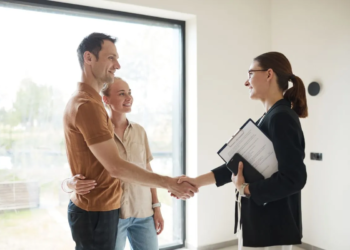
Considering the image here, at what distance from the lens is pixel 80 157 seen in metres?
1.59

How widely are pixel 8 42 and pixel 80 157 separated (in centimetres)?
161

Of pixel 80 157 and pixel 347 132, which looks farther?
pixel 347 132

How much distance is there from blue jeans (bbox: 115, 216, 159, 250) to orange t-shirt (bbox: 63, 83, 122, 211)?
41 cm

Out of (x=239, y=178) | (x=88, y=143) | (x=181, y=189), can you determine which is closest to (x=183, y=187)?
(x=181, y=189)

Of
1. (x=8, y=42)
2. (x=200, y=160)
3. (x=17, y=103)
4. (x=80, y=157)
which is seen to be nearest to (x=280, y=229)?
(x=80, y=157)

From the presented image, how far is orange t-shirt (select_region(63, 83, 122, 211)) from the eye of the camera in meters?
1.53

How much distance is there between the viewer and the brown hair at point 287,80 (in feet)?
5.50

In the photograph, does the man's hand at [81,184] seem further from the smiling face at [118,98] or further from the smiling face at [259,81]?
the smiling face at [259,81]

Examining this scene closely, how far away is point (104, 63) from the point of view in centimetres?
175

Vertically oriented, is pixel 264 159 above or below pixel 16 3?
below

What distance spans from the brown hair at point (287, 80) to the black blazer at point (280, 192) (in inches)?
2.6

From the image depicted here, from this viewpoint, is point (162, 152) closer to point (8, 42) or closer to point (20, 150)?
point (20, 150)

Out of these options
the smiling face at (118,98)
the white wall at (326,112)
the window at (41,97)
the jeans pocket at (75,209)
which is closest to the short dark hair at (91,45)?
the smiling face at (118,98)

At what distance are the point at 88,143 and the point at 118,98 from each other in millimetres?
661
